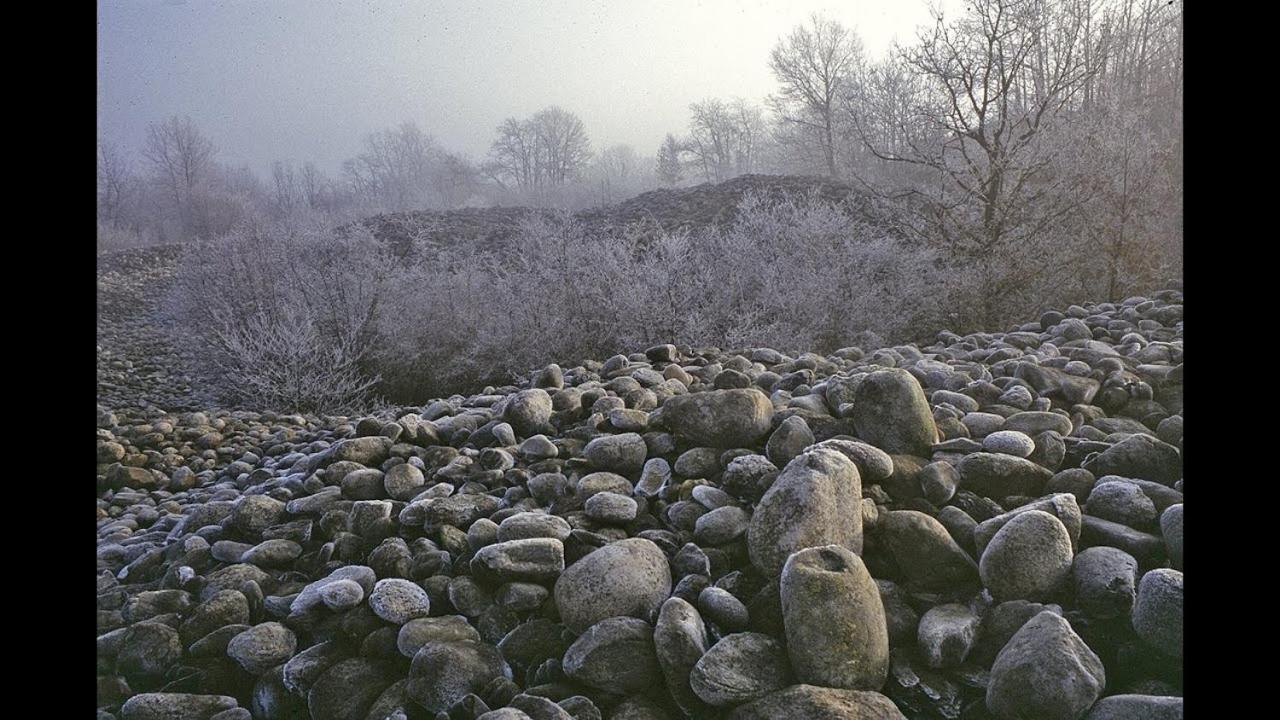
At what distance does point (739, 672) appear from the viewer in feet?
4.19

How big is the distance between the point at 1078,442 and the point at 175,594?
8.16 ft

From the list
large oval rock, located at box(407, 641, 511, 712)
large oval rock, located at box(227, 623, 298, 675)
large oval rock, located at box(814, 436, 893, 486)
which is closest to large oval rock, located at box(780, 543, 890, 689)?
large oval rock, located at box(814, 436, 893, 486)

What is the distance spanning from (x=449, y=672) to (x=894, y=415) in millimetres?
1329

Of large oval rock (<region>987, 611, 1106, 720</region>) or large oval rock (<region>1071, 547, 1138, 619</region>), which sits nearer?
large oval rock (<region>987, 611, 1106, 720</region>)

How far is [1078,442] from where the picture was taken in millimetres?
2021

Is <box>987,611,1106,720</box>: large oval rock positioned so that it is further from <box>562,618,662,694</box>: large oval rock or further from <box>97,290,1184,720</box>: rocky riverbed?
<box>562,618,662,694</box>: large oval rock

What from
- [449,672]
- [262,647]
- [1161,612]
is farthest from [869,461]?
[262,647]

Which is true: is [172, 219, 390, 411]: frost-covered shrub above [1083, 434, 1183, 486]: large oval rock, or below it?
above

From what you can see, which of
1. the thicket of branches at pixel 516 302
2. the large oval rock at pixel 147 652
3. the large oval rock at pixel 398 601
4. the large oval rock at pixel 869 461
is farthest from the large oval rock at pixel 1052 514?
the thicket of branches at pixel 516 302

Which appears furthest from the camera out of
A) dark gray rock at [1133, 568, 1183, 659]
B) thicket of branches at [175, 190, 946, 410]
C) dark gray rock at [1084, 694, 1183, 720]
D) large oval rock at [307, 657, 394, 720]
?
thicket of branches at [175, 190, 946, 410]

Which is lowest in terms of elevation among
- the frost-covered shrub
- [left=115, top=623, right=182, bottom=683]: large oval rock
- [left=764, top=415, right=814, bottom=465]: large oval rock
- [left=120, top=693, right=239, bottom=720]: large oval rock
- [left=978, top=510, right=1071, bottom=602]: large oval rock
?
[left=120, top=693, right=239, bottom=720]: large oval rock

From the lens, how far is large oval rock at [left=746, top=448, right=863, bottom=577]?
1.54 m
